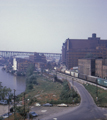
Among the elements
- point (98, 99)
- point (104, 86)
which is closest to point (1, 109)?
point (98, 99)

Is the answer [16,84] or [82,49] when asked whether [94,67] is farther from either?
[82,49]

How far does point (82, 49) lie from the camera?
2869cm

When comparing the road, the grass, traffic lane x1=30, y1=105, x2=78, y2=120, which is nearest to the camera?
the road

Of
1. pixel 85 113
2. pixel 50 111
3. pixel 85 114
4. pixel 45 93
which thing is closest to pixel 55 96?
pixel 45 93

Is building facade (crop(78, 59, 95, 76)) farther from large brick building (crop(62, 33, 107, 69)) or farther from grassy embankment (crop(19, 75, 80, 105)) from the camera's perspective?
large brick building (crop(62, 33, 107, 69))

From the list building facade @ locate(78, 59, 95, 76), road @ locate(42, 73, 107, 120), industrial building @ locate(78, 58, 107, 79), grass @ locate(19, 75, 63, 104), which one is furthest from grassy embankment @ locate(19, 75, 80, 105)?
building facade @ locate(78, 59, 95, 76)

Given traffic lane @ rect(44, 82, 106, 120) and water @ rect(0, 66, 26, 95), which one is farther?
water @ rect(0, 66, 26, 95)

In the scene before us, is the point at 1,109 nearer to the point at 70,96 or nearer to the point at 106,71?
the point at 70,96

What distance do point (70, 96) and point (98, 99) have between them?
1613 mm

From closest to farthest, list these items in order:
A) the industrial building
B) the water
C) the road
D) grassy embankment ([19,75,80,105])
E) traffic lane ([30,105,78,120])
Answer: the road < traffic lane ([30,105,78,120]) < grassy embankment ([19,75,80,105]) < the industrial building < the water

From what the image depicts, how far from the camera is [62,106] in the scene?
798cm

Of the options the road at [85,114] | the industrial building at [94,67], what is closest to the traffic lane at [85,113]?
the road at [85,114]

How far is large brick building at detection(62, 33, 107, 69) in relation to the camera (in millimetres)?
27922

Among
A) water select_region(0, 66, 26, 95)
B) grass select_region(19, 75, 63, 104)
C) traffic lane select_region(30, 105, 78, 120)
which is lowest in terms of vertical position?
water select_region(0, 66, 26, 95)
